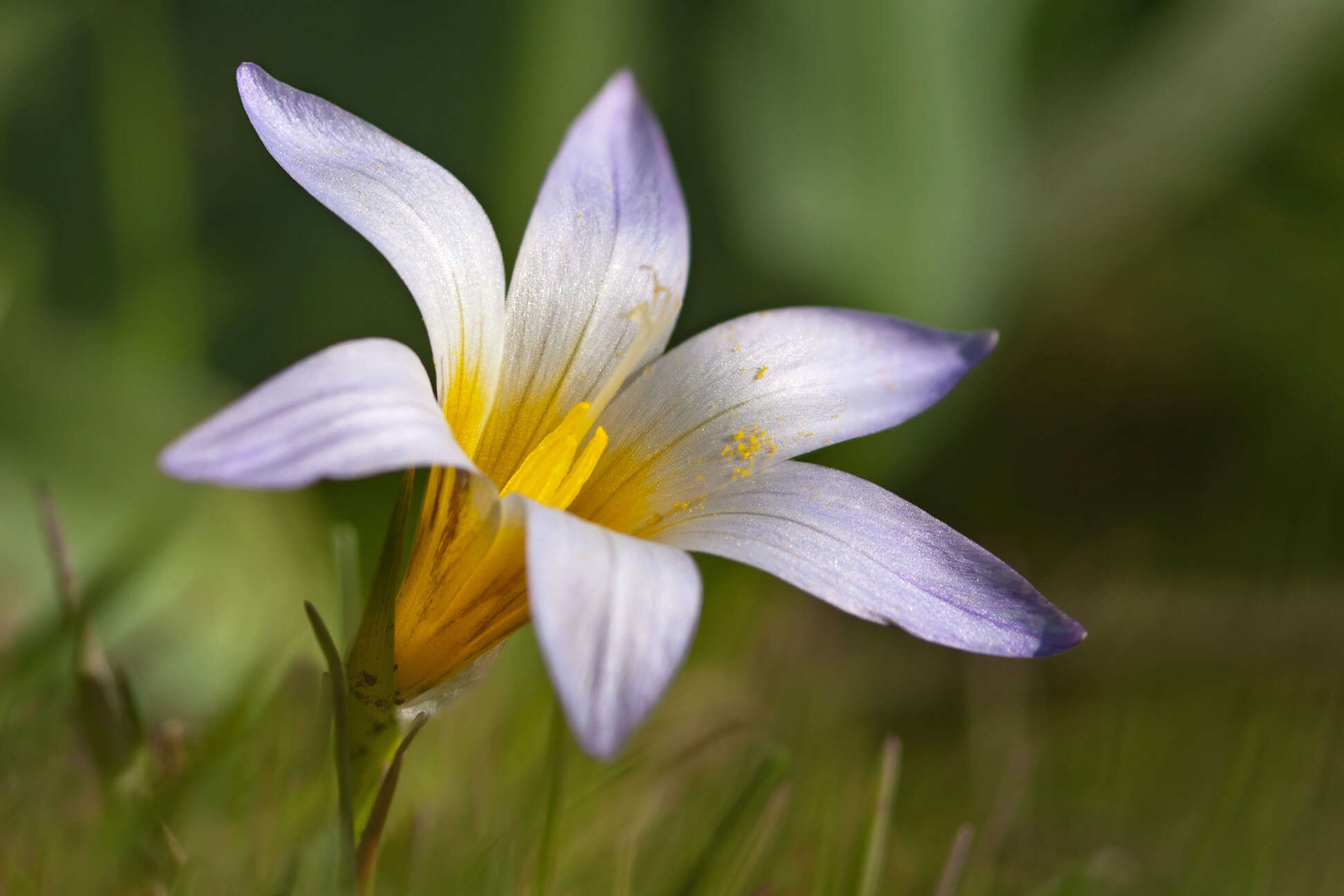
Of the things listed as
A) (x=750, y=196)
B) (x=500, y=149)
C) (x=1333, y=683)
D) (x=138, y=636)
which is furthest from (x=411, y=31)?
(x=1333, y=683)

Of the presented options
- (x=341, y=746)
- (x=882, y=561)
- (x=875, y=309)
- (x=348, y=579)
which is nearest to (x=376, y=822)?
(x=341, y=746)

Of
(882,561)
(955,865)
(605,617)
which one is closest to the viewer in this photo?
(605,617)

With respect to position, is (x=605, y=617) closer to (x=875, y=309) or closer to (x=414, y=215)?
(x=414, y=215)

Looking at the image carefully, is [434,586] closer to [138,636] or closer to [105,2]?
[138,636]

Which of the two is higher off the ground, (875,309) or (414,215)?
(414,215)

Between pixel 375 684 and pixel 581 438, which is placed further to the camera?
pixel 581 438

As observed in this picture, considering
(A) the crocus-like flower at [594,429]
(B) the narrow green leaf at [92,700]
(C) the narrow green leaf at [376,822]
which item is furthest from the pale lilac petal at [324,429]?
(B) the narrow green leaf at [92,700]

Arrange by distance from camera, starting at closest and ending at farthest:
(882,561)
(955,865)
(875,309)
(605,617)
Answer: (605,617), (882,561), (955,865), (875,309)
